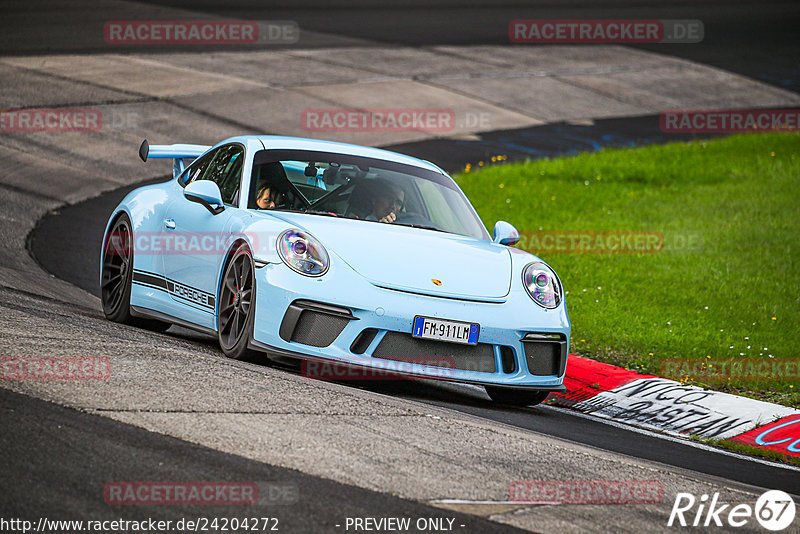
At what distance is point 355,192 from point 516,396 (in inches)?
68.1

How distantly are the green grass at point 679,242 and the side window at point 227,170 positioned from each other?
308 cm

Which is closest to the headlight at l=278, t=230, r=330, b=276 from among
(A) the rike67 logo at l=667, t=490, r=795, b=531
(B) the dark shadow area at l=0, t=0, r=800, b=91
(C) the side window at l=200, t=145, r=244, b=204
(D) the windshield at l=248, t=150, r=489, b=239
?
(D) the windshield at l=248, t=150, r=489, b=239

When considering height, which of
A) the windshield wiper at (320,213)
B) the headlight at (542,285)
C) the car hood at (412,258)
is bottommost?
the headlight at (542,285)

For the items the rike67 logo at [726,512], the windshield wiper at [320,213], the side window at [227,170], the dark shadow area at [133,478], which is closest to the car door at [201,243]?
the side window at [227,170]

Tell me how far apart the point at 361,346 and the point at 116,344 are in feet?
4.49

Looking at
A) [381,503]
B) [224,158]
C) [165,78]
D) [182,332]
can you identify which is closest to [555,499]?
[381,503]

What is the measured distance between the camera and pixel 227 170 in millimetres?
8188

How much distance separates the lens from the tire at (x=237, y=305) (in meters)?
6.80

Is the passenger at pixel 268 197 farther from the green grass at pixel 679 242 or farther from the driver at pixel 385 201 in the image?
the green grass at pixel 679 242

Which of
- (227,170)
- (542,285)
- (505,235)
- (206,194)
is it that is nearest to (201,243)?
(206,194)

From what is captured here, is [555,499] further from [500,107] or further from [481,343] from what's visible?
[500,107]

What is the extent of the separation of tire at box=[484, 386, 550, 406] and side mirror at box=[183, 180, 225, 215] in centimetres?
212

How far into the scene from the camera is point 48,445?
4.59 metres

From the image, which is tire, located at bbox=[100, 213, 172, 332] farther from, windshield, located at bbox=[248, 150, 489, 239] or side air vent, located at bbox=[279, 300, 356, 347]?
side air vent, located at bbox=[279, 300, 356, 347]
